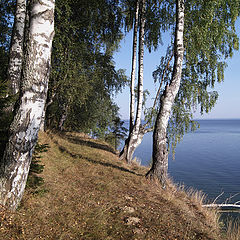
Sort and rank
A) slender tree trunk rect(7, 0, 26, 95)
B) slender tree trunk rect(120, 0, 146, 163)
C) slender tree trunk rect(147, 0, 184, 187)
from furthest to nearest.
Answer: slender tree trunk rect(120, 0, 146, 163) → slender tree trunk rect(147, 0, 184, 187) → slender tree trunk rect(7, 0, 26, 95)

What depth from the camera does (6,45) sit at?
8875 millimetres

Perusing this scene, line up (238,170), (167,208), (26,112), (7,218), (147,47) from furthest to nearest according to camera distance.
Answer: (238,170) < (147,47) < (167,208) < (26,112) < (7,218)

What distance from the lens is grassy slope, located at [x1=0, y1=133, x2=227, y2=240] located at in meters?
2.96

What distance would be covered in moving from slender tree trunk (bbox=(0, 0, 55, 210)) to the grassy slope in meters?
0.50

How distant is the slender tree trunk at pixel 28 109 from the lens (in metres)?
3.08

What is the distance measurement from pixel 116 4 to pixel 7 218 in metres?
11.2

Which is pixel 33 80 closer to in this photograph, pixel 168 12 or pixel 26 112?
pixel 26 112

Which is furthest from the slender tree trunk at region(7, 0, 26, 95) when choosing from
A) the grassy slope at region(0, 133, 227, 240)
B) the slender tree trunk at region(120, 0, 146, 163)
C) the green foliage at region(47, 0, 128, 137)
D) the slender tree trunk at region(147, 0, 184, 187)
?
the slender tree trunk at region(120, 0, 146, 163)

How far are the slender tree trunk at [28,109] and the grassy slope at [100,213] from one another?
50cm

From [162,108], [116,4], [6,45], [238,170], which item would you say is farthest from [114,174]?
[238,170]

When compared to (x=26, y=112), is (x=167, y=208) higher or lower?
lower

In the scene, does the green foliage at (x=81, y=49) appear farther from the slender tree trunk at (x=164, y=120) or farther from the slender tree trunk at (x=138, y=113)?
the slender tree trunk at (x=164, y=120)

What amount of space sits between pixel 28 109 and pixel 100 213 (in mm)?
2453

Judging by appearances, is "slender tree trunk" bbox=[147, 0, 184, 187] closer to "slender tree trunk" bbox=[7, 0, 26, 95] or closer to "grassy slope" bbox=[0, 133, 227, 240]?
"grassy slope" bbox=[0, 133, 227, 240]
